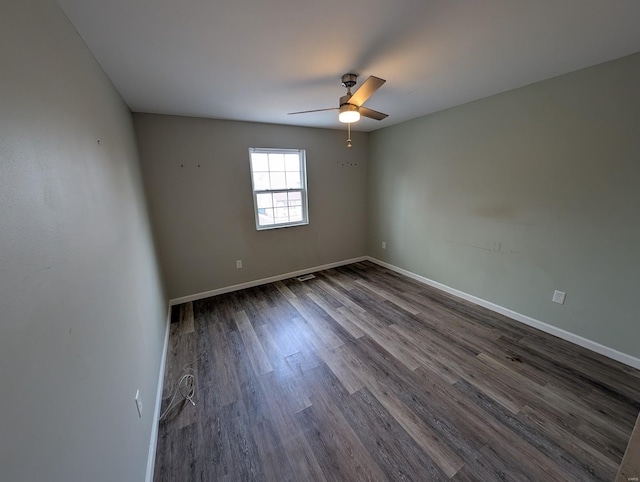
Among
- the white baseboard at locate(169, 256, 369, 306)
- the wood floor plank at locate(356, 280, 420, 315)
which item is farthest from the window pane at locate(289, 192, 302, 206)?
the wood floor plank at locate(356, 280, 420, 315)

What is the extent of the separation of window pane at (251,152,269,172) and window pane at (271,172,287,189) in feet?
0.50

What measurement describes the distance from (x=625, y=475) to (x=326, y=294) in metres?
2.75

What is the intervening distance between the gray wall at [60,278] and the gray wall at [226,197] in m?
1.41

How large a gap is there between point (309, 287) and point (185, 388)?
1.97 meters

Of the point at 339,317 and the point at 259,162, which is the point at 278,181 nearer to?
the point at 259,162

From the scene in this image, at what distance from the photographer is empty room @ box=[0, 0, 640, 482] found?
0.83 meters

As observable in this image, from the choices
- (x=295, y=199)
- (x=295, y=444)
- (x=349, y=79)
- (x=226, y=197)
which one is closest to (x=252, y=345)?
(x=295, y=444)

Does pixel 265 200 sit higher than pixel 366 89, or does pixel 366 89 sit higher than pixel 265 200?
pixel 366 89

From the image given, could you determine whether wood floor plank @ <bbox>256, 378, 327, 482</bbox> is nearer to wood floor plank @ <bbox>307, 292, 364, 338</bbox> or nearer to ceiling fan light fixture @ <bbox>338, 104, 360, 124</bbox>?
wood floor plank @ <bbox>307, 292, 364, 338</bbox>

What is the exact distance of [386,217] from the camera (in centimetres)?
418

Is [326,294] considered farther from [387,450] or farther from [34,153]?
[34,153]

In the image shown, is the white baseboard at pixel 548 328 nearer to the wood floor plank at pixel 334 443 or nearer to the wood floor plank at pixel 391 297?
the wood floor plank at pixel 391 297

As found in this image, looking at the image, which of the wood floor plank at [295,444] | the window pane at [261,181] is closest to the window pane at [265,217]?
the window pane at [261,181]

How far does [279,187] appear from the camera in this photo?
3682 millimetres
